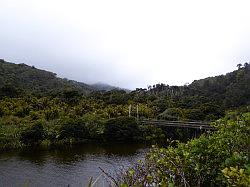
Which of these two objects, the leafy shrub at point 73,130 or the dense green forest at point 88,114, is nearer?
the dense green forest at point 88,114

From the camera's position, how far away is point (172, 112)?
55.4m

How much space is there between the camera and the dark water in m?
25.2

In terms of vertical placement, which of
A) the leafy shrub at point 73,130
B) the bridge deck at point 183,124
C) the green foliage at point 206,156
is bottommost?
the green foliage at point 206,156

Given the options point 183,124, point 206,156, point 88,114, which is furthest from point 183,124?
point 206,156

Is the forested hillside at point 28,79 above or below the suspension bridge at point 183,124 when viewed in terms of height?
above

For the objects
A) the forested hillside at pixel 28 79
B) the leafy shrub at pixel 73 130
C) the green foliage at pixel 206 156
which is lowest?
the green foliage at pixel 206 156

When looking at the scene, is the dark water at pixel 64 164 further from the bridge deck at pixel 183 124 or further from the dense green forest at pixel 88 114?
the bridge deck at pixel 183 124

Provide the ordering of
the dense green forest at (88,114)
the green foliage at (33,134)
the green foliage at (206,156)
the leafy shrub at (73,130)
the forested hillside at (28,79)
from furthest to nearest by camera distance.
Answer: the forested hillside at (28,79) → the leafy shrub at (73,130) → the dense green forest at (88,114) → the green foliage at (33,134) → the green foliage at (206,156)

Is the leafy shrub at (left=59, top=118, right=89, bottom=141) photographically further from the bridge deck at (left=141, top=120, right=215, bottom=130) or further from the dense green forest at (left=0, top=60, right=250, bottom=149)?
the bridge deck at (left=141, top=120, right=215, bottom=130)

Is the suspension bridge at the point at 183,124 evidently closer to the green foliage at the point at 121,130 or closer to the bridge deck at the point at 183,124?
the bridge deck at the point at 183,124

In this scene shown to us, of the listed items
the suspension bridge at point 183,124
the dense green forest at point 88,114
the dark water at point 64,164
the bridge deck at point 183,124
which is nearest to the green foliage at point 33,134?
the dense green forest at point 88,114

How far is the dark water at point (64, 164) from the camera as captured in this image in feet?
82.7

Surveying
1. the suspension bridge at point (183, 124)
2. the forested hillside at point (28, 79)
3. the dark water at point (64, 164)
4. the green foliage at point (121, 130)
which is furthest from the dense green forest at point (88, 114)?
the dark water at point (64, 164)

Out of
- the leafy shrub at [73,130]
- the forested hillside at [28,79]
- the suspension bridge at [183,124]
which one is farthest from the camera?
the forested hillside at [28,79]
